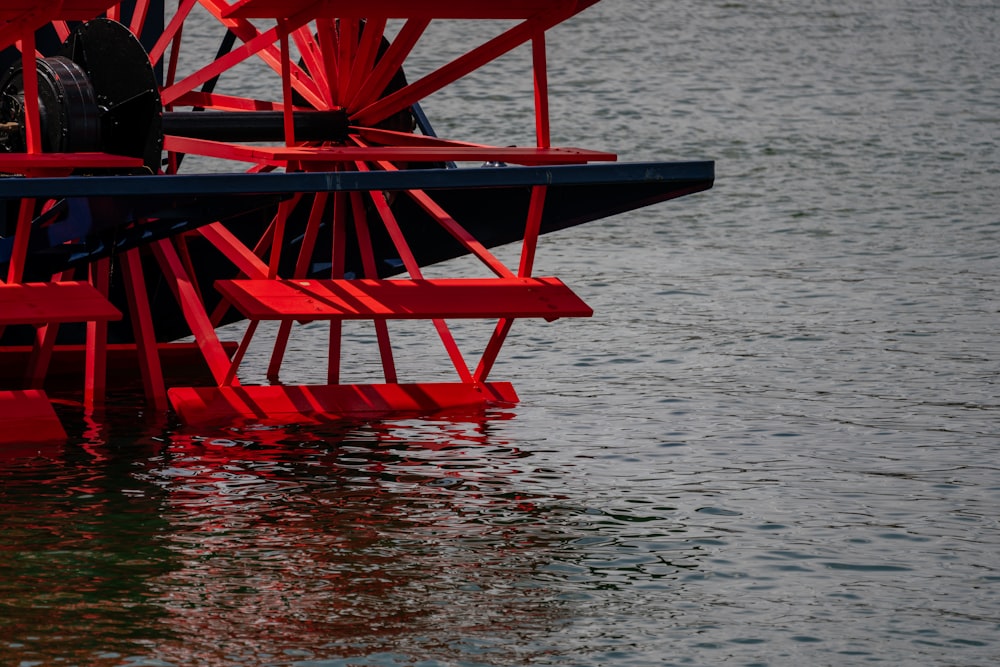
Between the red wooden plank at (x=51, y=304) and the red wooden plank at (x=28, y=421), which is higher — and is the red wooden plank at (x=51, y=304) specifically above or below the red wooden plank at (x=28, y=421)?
above

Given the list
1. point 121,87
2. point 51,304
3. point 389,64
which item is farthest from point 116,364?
point 51,304

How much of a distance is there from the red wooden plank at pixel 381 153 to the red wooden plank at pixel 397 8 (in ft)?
2.39

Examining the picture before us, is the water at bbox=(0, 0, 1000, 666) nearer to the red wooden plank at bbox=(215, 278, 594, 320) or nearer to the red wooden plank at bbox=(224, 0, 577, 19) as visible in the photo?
the red wooden plank at bbox=(215, 278, 594, 320)

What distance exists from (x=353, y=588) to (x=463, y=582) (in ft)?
1.43

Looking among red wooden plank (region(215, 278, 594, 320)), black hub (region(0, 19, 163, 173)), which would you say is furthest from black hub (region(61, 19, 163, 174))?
red wooden plank (region(215, 278, 594, 320))

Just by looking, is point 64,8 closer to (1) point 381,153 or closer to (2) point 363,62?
(1) point 381,153

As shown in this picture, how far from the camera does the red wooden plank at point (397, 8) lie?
11188mm

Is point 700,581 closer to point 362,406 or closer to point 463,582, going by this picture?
point 463,582

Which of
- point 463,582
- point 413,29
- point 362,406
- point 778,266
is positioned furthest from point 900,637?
point 778,266

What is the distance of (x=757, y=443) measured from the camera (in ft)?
36.4

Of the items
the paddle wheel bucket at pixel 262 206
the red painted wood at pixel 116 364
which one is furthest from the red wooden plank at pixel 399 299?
the red painted wood at pixel 116 364

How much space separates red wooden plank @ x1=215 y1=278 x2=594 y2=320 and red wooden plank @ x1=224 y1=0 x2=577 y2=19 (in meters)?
1.45

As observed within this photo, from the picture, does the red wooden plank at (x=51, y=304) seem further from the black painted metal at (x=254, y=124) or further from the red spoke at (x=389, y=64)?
the red spoke at (x=389, y=64)

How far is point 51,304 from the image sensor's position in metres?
10.7
